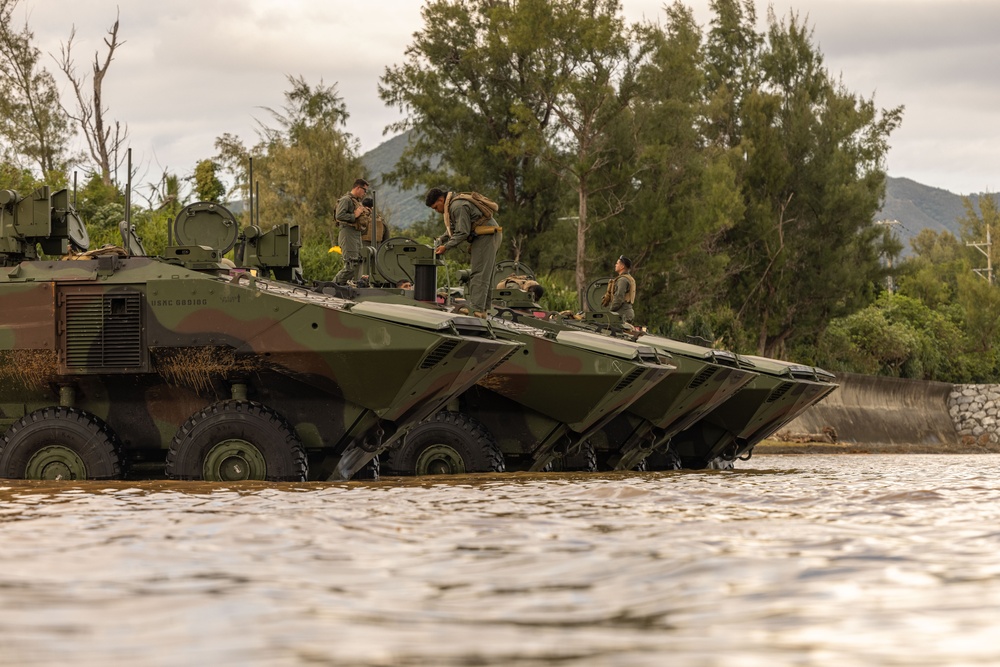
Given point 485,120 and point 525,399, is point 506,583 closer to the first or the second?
point 525,399

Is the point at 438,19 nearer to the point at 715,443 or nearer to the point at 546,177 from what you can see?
the point at 546,177

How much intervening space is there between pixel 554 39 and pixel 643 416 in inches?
669

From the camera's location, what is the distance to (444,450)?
11.8 metres

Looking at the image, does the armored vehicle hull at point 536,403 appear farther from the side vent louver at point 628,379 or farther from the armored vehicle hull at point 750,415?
the armored vehicle hull at point 750,415

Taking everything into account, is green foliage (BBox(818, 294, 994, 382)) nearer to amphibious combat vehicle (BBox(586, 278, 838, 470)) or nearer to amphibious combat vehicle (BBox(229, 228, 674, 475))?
amphibious combat vehicle (BBox(586, 278, 838, 470))

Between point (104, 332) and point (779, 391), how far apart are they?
8170 mm

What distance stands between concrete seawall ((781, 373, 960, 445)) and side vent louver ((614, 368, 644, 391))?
52.7ft

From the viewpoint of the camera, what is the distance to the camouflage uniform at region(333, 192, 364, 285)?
1475cm

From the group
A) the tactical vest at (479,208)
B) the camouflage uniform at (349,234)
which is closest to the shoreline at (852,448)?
the camouflage uniform at (349,234)

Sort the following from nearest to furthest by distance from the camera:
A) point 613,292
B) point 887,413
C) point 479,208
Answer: point 479,208 → point 613,292 → point 887,413

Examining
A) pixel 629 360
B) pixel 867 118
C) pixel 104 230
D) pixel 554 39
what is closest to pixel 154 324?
pixel 629 360

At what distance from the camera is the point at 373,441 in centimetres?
1042

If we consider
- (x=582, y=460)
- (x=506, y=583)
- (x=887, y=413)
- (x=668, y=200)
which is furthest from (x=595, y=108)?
(x=506, y=583)

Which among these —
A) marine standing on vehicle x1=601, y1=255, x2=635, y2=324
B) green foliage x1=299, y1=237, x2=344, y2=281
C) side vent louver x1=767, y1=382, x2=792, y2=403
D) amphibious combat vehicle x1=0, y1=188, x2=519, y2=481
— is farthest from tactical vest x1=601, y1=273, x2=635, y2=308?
amphibious combat vehicle x1=0, y1=188, x2=519, y2=481
